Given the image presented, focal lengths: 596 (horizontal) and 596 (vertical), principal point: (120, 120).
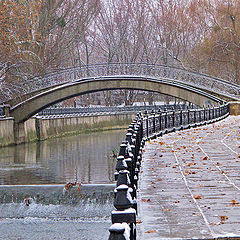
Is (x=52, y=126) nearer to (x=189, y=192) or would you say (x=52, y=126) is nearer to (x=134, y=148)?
(x=134, y=148)

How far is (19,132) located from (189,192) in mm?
32819

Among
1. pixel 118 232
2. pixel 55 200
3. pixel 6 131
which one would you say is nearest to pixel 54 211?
pixel 55 200

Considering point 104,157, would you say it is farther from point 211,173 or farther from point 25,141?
point 211,173

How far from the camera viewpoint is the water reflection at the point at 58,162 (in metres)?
24.1

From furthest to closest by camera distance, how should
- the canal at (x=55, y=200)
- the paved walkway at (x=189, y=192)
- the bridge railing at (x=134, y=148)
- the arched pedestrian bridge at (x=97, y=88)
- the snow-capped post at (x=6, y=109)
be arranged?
the arched pedestrian bridge at (x=97, y=88) → the snow-capped post at (x=6, y=109) → the canal at (x=55, y=200) → the paved walkway at (x=189, y=192) → the bridge railing at (x=134, y=148)

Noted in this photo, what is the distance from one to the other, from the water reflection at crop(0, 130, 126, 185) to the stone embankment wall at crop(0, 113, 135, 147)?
1193mm

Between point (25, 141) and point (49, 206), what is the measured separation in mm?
22356

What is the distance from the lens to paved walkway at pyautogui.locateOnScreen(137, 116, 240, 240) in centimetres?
732

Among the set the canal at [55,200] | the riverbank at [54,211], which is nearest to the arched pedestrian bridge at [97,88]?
the canal at [55,200]

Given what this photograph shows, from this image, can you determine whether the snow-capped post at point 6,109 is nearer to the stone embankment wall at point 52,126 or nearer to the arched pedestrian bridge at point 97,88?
the arched pedestrian bridge at point 97,88

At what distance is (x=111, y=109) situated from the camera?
57.9 m

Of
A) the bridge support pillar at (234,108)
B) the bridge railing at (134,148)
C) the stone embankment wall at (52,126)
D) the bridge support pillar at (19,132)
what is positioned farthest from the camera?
the bridge support pillar at (19,132)

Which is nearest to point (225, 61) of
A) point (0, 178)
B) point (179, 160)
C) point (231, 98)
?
point (231, 98)

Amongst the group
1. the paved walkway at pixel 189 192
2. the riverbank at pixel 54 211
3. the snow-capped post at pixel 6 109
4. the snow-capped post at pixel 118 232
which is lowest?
the riverbank at pixel 54 211
